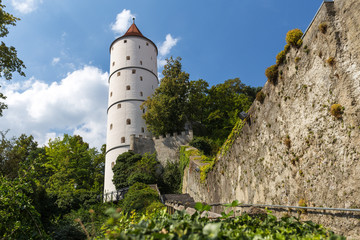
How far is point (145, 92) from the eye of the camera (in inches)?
1292

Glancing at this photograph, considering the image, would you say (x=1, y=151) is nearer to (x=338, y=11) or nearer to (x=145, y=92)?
(x=145, y=92)

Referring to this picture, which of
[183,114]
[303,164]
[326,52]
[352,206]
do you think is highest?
[183,114]

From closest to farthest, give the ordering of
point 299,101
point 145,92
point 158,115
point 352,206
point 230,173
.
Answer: point 352,206, point 299,101, point 230,173, point 158,115, point 145,92

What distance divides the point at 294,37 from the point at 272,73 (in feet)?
3.42

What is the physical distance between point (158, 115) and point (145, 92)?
716cm

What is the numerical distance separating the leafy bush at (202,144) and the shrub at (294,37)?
61.9ft

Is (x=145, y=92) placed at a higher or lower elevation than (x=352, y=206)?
higher

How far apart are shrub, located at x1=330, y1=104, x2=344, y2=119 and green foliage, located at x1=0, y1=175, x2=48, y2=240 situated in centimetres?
577

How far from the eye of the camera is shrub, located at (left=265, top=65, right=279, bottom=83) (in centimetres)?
648

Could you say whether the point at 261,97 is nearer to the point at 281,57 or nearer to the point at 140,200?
the point at 281,57

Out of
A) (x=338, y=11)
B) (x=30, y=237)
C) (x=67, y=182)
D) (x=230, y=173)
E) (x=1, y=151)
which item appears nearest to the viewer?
(x=338, y=11)

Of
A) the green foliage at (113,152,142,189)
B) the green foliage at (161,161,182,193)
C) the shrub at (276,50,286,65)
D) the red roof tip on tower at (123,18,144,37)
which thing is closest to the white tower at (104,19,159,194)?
the red roof tip on tower at (123,18,144,37)

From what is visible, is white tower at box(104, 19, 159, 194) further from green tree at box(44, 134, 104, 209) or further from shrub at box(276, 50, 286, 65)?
shrub at box(276, 50, 286, 65)

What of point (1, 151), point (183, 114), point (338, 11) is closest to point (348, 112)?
point (338, 11)
